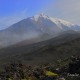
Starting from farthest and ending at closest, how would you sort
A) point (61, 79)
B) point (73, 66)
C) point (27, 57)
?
point (27, 57) < point (73, 66) < point (61, 79)

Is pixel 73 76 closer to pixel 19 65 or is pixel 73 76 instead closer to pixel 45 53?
pixel 19 65

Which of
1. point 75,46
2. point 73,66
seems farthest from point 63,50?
point 73,66

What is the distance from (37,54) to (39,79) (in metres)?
148

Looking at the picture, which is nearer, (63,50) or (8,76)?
(8,76)

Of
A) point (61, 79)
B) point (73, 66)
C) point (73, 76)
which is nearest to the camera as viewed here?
point (61, 79)

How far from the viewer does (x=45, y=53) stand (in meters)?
176

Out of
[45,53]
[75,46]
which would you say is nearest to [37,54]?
[45,53]

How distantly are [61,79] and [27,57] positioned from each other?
148930 millimetres

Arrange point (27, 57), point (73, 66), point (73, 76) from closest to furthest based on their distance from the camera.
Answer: point (73, 76) < point (73, 66) < point (27, 57)

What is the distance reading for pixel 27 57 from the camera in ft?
575

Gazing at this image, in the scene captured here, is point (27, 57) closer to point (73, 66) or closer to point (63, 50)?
point (63, 50)

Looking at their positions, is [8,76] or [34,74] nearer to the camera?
[8,76]

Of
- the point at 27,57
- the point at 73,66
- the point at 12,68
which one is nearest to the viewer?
the point at 12,68

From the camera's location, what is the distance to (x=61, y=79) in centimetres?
2647
